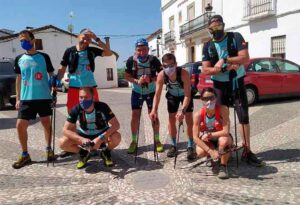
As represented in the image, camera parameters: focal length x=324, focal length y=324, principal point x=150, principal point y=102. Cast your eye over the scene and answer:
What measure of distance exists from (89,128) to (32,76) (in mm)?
1202

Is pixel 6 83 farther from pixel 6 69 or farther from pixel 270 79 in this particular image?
pixel 270 79

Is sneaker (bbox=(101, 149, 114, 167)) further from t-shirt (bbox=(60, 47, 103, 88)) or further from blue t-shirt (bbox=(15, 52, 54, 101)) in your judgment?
blue t-shirt (bbox=(15, 52, 54, 101))

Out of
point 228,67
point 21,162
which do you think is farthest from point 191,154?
point 21,162

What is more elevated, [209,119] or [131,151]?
[209,119]

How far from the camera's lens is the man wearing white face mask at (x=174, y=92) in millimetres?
4777

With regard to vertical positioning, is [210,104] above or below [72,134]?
above

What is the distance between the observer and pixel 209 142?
173 inches

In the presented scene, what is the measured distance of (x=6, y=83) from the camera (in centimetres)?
1133

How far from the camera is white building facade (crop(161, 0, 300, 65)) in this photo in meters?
15.9

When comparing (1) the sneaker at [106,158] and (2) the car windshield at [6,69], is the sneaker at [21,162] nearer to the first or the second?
(1) the sneaker at [106,158]

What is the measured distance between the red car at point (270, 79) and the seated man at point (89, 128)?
243 inches

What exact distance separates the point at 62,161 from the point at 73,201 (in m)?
1.66

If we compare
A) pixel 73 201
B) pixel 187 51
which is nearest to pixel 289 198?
pixel 73 201

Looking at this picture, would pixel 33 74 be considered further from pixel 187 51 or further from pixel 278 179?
pixel 187 51
